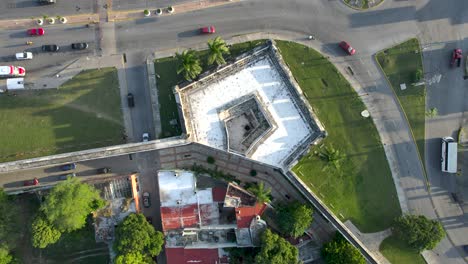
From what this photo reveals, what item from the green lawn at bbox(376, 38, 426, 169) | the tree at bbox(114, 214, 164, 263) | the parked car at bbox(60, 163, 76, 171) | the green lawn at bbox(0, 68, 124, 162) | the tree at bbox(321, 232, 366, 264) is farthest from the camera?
the green lawn at bbox(376, 38, 426, 169)

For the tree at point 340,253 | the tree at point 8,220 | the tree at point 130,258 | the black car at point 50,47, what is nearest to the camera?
the tree at point 130,258

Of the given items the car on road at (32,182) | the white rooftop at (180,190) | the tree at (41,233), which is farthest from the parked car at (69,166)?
the white rooftop at (180,190)

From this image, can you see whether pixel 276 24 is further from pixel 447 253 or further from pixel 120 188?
pixel 447 253

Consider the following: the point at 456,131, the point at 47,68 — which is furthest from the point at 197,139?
the point at 456,131

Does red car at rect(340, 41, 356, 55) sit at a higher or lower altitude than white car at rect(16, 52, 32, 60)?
lower

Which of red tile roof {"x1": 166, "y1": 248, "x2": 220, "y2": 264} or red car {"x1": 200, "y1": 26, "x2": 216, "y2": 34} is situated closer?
red tile roof {"x1": 166, "y1": 248, "x2": 220, "y2": 264}

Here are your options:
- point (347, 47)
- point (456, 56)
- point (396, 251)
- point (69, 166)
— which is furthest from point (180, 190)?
point (456, 56)

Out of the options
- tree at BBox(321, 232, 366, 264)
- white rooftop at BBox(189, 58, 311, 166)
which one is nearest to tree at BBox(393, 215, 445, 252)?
tree at BBox(321, 232, 366, 264)

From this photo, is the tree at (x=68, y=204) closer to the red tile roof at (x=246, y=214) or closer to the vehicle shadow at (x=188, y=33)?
the red tile roof at (x=246, y=214)

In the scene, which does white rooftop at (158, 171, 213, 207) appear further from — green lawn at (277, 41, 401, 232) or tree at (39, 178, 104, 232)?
green lawn at (277, 41, 401, 232)
